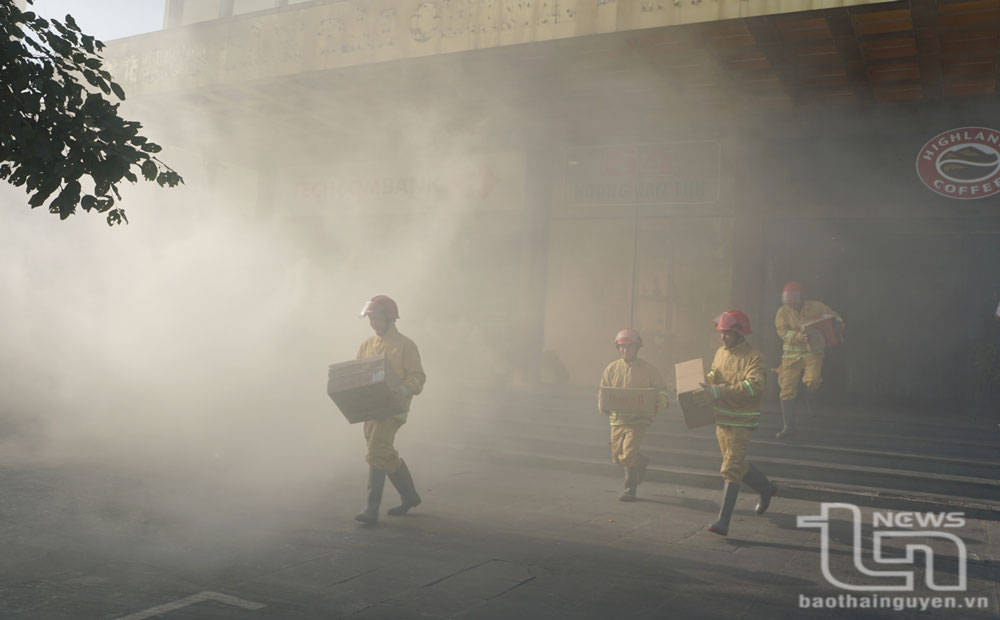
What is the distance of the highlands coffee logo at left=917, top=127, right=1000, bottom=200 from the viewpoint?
10.0m

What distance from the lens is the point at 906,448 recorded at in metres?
8.48

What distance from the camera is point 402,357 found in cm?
633

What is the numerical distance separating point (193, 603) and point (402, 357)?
8.70 ft

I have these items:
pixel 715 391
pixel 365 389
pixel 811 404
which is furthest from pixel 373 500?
pixel 811 404

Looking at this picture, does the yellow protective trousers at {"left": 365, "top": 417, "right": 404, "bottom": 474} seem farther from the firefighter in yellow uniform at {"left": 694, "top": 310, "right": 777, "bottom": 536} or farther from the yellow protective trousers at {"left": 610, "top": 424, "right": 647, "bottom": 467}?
the firefighter in yellow uniform at {"left": 694, "top": 310, "right": 777, "bottom": 536}

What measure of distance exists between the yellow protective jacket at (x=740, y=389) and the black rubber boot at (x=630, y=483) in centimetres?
138

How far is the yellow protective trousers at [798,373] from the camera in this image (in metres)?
8.82

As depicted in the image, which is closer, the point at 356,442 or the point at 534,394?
the point at 356,442

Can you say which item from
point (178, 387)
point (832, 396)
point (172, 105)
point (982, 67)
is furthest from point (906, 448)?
point (172, 105)

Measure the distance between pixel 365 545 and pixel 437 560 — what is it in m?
0.61

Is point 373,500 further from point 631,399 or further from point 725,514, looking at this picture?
point 725,514

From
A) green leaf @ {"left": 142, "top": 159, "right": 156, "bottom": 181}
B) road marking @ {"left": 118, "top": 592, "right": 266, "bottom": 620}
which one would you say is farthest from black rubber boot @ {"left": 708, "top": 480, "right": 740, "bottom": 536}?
green leaf @ {"left": 142, "top": 159, "right": 156, "bottom": 181}

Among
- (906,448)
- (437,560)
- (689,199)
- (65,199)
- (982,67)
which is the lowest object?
(437,560)

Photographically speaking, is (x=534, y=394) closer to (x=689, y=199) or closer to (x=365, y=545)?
(x=689, y=199)
